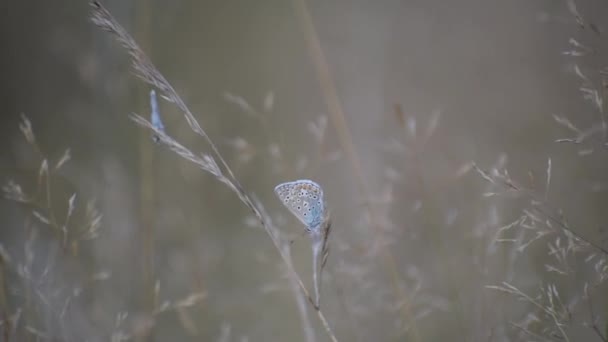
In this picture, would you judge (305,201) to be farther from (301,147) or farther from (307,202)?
(301,147)

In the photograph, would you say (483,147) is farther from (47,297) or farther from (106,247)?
(47,297)

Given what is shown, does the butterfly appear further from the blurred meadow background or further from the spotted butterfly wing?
the blurred meadow background

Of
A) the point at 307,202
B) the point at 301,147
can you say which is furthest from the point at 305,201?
the point at 301,147

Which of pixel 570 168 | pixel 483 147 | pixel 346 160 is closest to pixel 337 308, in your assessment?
pixel 346 160

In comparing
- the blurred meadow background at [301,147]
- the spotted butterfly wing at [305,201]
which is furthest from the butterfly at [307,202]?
the blurred meadow background at [301,147]

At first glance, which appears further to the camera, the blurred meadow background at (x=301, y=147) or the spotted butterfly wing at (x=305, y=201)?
the blurred meadow background at (x=301, y=147)

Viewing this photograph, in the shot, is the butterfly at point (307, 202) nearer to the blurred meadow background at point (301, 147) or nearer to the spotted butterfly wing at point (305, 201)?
the spotted butterfly wing at point (305, 201)

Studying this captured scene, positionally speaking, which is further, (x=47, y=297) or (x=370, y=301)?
(x=370, y=301)
